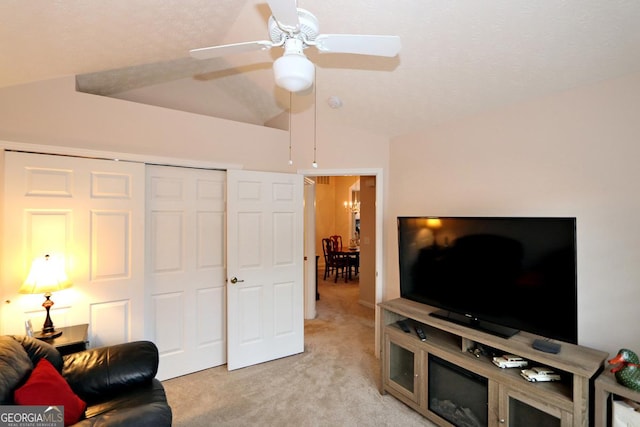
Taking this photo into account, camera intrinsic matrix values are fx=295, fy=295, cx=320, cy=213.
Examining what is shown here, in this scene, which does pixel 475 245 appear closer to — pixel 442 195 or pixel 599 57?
pixel 442 195

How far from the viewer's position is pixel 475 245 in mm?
2121

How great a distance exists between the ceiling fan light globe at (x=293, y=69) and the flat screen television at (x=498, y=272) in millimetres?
1578

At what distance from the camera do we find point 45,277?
2113mm

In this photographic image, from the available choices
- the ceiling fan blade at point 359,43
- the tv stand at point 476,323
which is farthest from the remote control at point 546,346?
the ceiling fan blade at point 359,43

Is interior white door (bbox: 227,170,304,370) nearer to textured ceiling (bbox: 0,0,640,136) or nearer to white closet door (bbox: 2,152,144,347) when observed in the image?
white closet door (bbox: 2,152,144,347)

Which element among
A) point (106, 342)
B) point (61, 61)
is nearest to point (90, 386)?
point (106, 342)

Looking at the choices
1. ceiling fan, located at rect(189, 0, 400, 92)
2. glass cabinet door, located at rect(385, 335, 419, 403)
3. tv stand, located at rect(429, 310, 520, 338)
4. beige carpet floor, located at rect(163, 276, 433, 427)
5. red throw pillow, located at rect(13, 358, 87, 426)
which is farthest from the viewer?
glass cabinet door, located at rect(385, 335, 419, 403)

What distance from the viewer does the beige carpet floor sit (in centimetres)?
229

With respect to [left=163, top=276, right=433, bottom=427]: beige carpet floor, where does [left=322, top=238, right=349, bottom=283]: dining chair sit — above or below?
above

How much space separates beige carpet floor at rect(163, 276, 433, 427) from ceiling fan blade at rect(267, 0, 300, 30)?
2.59 metres

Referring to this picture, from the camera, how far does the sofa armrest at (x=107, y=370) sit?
1.82 meters

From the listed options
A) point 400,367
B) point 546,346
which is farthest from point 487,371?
point 400,367

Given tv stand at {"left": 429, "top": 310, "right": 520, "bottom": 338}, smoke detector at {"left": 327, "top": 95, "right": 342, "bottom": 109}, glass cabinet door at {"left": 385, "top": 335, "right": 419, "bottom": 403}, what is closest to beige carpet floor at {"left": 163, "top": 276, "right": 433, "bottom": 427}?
glass cabinet door at {"left": 385, "top": 335, "right": 419, "bottom": 403}

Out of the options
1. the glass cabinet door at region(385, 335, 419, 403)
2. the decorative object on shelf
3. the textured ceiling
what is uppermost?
the textured ceiling
